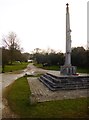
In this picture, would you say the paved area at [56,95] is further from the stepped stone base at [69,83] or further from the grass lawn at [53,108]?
the stepped stone base at [69,83]

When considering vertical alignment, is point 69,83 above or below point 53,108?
above

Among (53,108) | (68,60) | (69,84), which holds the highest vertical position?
(68,60)

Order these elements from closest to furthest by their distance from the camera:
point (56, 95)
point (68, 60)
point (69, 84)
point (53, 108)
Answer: point (53, 108) → point (56, 95) → point (69, 84) → point (68, 60)

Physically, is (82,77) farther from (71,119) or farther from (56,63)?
(56,63)

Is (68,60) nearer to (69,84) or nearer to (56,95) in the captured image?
(69,84)

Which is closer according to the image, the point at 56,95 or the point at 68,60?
the point at 56,95

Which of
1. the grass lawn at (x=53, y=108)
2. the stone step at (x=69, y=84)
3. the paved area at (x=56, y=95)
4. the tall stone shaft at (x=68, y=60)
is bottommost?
the grass lawn at (x=53, y=108)

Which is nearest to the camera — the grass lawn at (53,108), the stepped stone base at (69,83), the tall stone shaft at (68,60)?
the grass lawn at (53,108)

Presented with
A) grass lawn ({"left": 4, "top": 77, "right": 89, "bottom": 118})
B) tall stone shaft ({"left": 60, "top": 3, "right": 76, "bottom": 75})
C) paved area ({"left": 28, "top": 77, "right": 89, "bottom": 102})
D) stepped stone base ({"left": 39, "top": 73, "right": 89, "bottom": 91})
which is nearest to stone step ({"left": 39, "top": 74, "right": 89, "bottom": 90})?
stepped stone base ({"left": 39, "top": 73, "right": 89, "bottom": 91})

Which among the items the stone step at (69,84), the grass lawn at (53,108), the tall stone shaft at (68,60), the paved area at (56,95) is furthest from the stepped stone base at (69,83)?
the grass lawn at (53,108)

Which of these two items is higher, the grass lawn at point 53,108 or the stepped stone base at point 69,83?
the stepped stone base at point 69,83

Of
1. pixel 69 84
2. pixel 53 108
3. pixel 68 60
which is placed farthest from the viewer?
pixel 68 60

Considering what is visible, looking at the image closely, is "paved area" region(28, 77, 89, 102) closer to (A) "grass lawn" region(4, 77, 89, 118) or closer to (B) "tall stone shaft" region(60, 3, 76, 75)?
(A) "grass lawn" region(4, 77, 89, 118)

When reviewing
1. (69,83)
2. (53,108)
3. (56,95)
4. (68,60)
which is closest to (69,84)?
(69,83)
